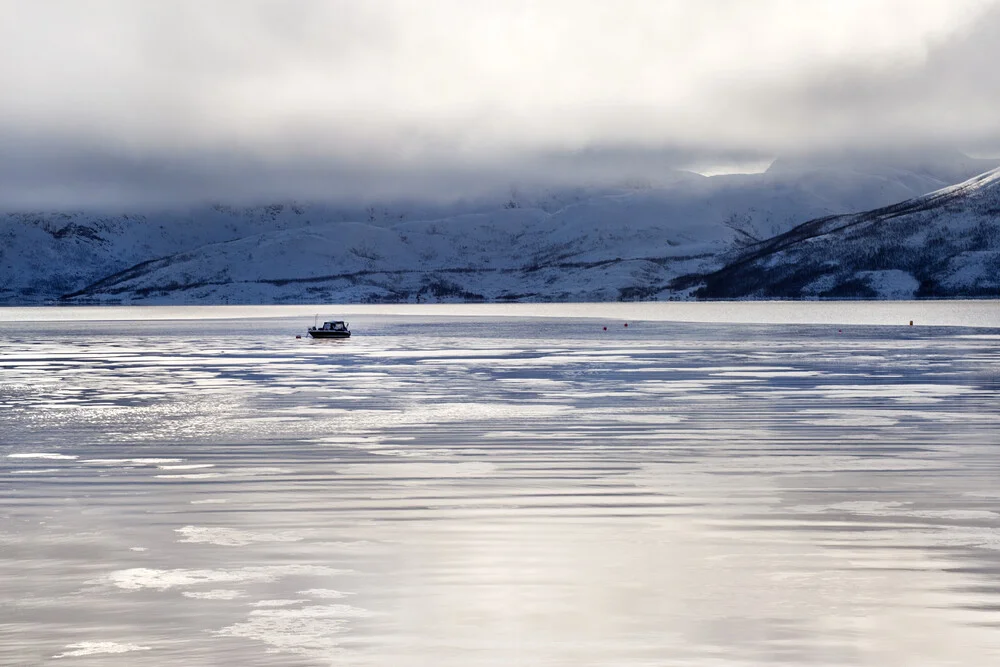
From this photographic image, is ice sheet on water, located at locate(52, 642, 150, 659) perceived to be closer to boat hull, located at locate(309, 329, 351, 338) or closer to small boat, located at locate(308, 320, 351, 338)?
small boat, located at locate(308, 320, 351, 338)

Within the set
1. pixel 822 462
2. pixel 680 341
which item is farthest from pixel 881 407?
pixel 680 341

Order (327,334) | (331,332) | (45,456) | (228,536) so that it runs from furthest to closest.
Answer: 1. (331,332)
2. (327,334)
3. (45,456)
4. (228,536)

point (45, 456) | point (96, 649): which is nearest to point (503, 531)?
point (96, 649)

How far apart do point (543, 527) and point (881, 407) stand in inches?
1051

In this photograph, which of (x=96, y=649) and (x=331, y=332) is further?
(x=331, y=332)

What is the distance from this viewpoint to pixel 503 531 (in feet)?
73.4

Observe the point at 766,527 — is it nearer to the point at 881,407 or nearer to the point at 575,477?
the point at 575,477

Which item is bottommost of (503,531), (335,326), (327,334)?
(327,334)

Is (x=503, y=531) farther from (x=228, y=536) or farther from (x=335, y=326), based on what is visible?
(x=335, y=326)

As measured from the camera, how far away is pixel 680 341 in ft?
387

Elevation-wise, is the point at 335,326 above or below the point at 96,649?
above

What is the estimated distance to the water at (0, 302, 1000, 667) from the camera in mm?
15688

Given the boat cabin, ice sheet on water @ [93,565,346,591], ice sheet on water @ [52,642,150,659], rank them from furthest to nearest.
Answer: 1. the boat cabin
2. ice sheet on water @ [93,565,346,591]
3. ice sheet on water @ [52,642,150,659]

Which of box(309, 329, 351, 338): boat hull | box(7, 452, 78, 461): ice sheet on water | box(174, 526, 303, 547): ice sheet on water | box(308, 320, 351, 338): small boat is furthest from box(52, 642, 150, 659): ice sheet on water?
box(309, 329, 351, 338): boat hull
